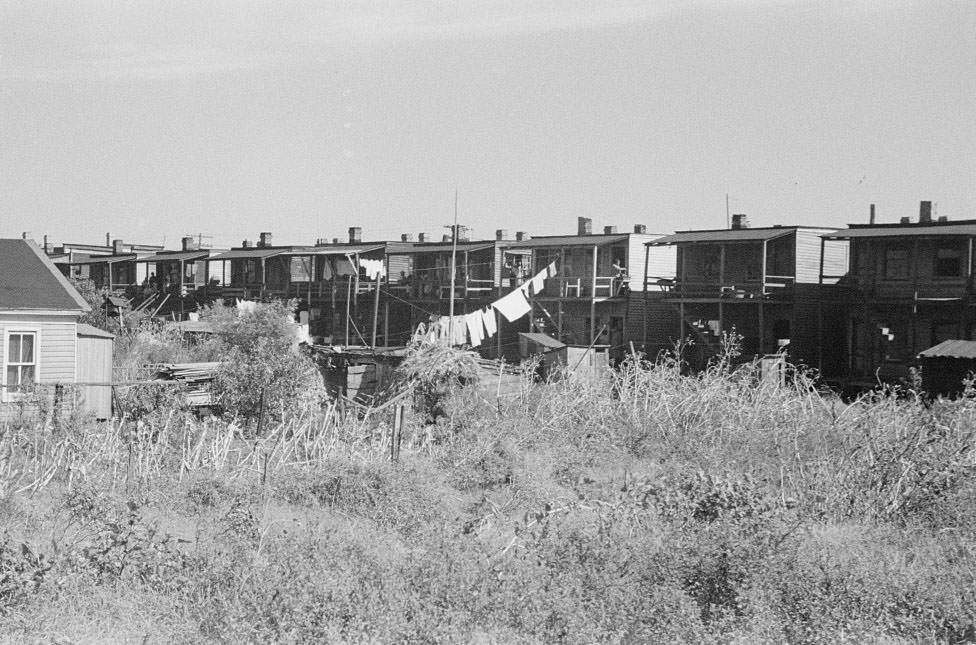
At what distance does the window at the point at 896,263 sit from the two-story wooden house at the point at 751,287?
2475 mm

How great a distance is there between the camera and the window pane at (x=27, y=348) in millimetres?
24016

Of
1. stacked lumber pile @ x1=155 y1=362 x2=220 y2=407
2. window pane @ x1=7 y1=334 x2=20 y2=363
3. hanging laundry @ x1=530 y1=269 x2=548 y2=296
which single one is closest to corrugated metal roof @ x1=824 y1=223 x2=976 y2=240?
hanging laundry @ x1=530 y1=269 x2=548 y2=296

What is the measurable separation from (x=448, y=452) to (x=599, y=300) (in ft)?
82.4

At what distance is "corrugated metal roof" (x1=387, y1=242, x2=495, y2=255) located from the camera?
46997 millimetres

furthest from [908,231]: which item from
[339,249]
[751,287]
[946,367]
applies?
[339,249]

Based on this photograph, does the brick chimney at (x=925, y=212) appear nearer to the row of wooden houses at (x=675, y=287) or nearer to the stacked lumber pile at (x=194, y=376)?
the row of wooden houses at (x=675, y=287)

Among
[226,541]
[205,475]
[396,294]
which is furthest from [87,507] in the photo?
[396,294]

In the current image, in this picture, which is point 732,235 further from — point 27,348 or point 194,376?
point 27,348

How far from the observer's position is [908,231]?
3550 cm

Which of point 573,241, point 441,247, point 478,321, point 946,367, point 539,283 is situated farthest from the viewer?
point 441,247

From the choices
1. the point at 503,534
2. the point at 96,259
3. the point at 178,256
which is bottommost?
the point at 503,534

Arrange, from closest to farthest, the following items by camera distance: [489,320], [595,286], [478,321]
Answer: [478,321]
[489,320]
[595,286]

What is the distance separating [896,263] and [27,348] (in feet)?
92.3

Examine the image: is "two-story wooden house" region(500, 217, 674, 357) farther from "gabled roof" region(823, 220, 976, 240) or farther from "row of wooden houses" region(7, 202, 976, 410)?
"gabled roof" region(823, 220, 976, 240)
